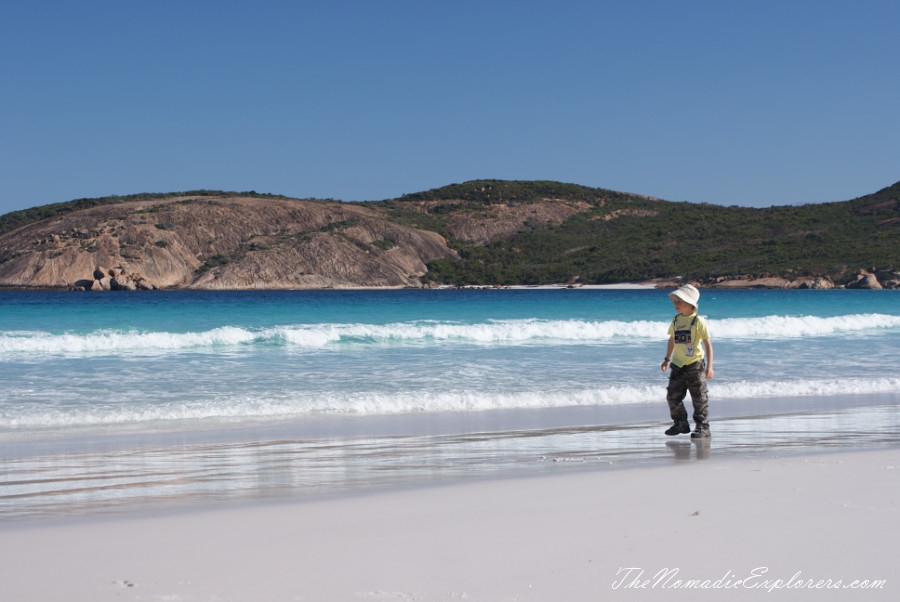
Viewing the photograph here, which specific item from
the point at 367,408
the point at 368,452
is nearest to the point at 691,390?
the point at 368,452

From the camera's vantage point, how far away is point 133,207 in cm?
9575

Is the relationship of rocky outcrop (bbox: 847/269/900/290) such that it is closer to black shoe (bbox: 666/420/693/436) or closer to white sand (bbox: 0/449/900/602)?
black shoe (bbox: 666/420/693/436)

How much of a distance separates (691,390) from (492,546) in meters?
4.80

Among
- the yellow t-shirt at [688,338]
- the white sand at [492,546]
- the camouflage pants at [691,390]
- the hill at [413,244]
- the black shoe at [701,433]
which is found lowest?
the black shoe at [701,433]

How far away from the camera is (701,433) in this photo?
27.3 ft

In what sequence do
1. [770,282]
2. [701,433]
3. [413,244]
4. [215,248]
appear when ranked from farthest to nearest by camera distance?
[413,244] < [215,248] < [770,282] < [701,433]

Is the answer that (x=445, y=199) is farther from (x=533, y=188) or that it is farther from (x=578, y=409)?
(x=578, y=409)

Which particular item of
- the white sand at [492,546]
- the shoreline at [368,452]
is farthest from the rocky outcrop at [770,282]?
the white sand at [492,546]

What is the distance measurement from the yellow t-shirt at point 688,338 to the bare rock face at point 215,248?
2961 inches

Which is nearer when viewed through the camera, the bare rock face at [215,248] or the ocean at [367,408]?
the ocean at [367,408]

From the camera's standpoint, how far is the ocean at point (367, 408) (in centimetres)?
670

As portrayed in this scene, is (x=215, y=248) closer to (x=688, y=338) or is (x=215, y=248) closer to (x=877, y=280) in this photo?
(x=877, y=280)

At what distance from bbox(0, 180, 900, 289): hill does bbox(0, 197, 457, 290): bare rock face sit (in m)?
0.17

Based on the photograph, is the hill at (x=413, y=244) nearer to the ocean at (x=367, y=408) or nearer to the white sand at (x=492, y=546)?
the ocean at (x=367, y=408)
